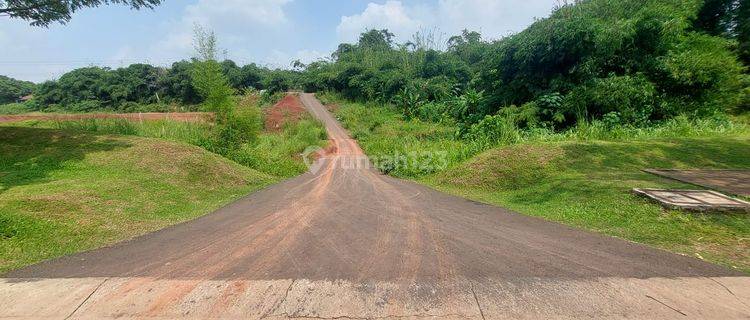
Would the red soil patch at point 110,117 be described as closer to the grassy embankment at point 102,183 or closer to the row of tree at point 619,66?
the grassy embankment at point 102,183

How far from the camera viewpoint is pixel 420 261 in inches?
188

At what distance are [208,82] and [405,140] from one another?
11.9m

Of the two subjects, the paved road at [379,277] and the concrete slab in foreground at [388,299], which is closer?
the concrete slab in foreground at [388,299]

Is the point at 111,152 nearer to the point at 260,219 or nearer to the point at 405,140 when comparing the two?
the point at 260,219

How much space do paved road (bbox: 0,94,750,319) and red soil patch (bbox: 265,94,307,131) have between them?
29.5 meters

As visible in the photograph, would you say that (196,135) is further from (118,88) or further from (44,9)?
(118,88)

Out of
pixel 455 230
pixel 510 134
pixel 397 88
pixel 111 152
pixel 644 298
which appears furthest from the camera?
pixel 397 88

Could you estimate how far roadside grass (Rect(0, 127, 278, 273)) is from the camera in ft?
19.2

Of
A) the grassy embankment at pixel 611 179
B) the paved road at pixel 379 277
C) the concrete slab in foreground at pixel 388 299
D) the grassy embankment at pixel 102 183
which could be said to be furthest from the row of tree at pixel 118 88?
the concrete slab in foreground at pixel 388 299

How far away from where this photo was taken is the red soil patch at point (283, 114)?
1393 inches

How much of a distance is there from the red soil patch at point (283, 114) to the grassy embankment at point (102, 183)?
57.3 feet

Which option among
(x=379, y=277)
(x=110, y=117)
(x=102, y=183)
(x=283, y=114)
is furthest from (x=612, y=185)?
(x=283, y=114)

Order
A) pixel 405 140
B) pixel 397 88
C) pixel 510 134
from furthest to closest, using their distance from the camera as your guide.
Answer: pixel 397 88 < pixel 405 140 < pixel 510 134

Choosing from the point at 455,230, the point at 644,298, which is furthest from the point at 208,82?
the point at 644,298
